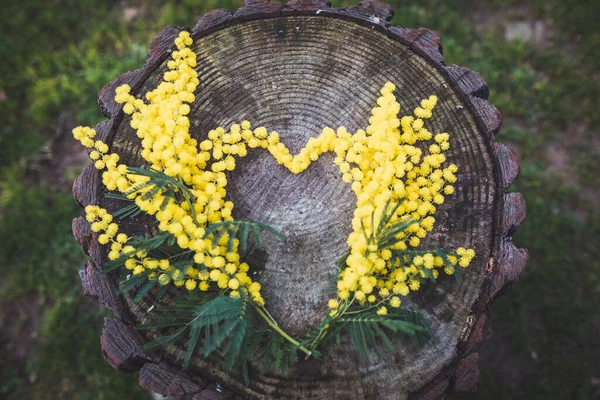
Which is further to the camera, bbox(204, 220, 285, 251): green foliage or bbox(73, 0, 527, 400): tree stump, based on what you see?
bbox(73, 0, 527, 400): tree stump

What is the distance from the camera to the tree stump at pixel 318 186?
5.95 ft

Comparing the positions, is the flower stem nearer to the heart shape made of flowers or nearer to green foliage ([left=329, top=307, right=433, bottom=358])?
the heart shape made of flowers

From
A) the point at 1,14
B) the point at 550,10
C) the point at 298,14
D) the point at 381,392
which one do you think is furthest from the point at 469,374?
the point at 1,14

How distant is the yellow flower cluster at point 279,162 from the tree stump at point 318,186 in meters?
0.08

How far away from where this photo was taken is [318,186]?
2041mm

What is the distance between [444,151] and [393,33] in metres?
0.65

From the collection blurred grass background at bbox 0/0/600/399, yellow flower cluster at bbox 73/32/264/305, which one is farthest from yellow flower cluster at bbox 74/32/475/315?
blurred grass background at bbox 0/0/600/399

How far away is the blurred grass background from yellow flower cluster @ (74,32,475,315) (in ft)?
5.37

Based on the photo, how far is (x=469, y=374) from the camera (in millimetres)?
1834

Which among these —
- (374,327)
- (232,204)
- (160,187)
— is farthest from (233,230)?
(374,327)

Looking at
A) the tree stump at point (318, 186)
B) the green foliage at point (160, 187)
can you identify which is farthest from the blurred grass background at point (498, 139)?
the green foliage at point (160, 187)

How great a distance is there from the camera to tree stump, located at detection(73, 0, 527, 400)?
181cm

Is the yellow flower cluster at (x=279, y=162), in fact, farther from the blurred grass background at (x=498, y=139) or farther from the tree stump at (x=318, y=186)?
the blurred grass background at (x=498, y=139)

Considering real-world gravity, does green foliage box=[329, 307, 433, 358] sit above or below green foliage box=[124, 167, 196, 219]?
below
